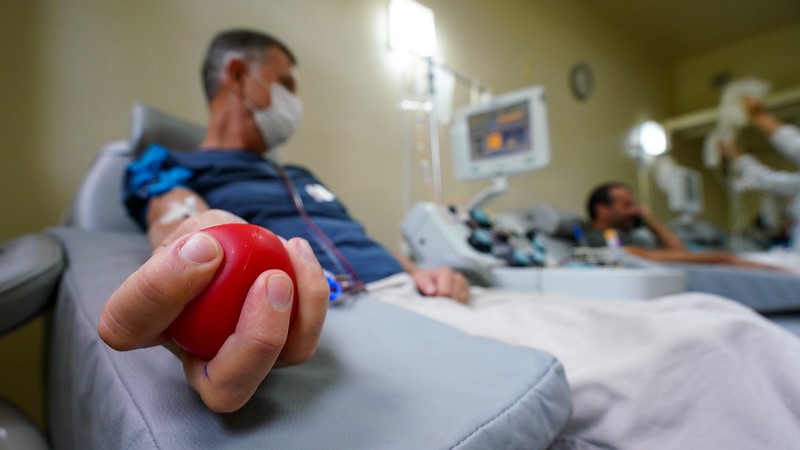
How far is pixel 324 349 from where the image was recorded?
424 millimetres

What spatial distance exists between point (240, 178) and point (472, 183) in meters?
1.75

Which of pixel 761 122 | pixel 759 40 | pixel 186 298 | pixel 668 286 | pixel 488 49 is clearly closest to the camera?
pixel 186 298

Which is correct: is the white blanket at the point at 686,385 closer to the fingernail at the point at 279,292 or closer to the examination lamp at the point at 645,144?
the fingernail at the point at 279,292

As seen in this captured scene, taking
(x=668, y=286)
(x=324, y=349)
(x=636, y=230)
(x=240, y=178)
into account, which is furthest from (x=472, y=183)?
(x=324, y=349)

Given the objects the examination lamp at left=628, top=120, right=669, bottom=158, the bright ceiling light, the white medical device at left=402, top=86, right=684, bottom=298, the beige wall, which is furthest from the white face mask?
the examination lamp at left=628, top=120, right=669, bottom=158

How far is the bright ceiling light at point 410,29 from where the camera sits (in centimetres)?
183

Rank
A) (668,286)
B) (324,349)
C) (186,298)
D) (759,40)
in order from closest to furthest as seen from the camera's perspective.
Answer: (186,298) < (324,349) < (668,286) < (759,40)

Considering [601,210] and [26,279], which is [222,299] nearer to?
[26,279]

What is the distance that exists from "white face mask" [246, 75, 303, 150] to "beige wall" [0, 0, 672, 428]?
2.02 ft

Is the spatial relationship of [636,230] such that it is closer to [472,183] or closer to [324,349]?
[472,183]

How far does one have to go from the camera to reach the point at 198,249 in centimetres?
25

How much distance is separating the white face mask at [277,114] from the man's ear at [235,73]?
40mm

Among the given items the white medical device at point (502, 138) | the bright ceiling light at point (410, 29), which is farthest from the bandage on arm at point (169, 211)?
the bright ceiling light at point (410, 29)

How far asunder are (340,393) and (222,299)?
147 millimetres
